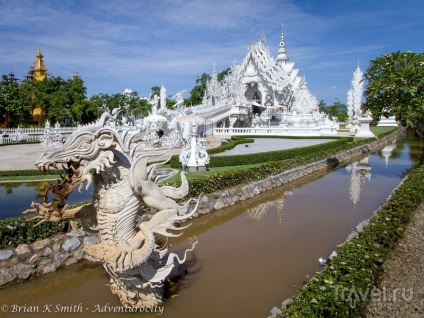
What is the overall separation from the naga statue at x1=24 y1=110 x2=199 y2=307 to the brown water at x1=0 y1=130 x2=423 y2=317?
2.37 ft

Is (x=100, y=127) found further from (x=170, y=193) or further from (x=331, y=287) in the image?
(x=331, y=287)

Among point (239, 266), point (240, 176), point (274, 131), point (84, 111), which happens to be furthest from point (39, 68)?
point (239, 266)

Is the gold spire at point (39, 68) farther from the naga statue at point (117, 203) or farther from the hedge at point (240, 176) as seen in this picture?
the naga statue at point (117, 203)

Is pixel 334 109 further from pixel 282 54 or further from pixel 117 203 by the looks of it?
pixel 117 203

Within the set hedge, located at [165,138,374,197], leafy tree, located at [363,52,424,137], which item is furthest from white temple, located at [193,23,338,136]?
leafy tree, located at [363,52,424,137]

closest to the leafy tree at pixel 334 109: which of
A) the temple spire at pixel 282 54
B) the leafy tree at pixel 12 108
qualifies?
the temple spire at pixel 282 54

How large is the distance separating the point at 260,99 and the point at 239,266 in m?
42.9

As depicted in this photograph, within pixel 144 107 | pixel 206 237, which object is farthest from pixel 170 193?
pixel 144 107

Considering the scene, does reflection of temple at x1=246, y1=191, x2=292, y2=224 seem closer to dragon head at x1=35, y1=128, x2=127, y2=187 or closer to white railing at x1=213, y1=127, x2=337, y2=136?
dragon head at x1=35, y1=128, x2=127, y2=187

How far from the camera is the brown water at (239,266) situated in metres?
5.25

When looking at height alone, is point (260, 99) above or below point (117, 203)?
above

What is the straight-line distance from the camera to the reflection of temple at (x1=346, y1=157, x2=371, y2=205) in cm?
1198

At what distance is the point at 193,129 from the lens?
14.5 meters

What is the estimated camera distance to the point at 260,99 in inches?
1873
